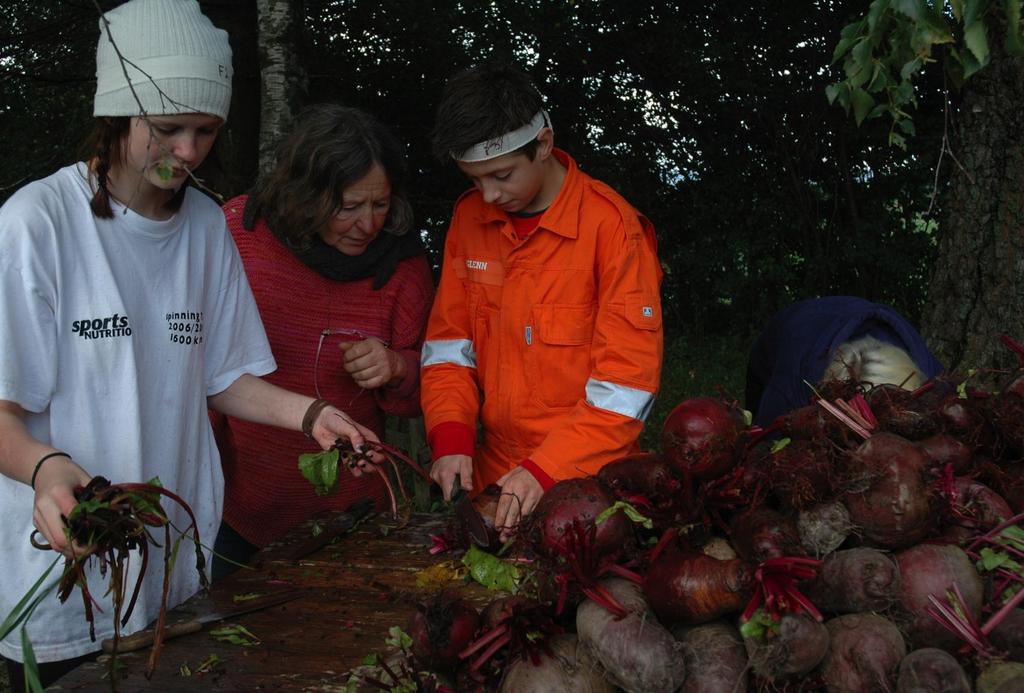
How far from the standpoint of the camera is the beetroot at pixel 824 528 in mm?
1950

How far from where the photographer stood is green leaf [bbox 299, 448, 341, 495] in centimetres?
267

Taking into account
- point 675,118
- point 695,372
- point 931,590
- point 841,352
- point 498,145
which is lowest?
point 695,372

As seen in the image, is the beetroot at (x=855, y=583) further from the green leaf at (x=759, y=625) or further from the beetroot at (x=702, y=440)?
the beetroot at (x=702, y=440)

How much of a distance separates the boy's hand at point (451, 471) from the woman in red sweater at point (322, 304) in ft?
1.29

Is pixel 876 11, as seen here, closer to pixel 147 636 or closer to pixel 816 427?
pixel 816 427

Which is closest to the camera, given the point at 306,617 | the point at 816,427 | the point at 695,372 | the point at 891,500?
the point at 891,500

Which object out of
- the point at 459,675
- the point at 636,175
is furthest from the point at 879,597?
the point at 636,175

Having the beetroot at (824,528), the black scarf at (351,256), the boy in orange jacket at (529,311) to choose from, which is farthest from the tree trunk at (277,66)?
the beetroot at (824,528)

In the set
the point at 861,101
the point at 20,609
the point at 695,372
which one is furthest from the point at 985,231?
the point at 695,372

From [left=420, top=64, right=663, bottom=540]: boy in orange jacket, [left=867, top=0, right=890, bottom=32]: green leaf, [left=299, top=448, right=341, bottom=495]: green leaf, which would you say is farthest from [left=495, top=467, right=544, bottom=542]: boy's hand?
[left=867, top=0, right=890, bottom=32]: green leaf

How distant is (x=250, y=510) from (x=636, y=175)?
7416 millimetres

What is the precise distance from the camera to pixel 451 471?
3.00 metres

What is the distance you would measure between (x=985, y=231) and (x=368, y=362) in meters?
3.46

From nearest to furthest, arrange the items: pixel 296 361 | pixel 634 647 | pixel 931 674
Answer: pixel 931 674 → pixel 634 647 → pixel 296 361
